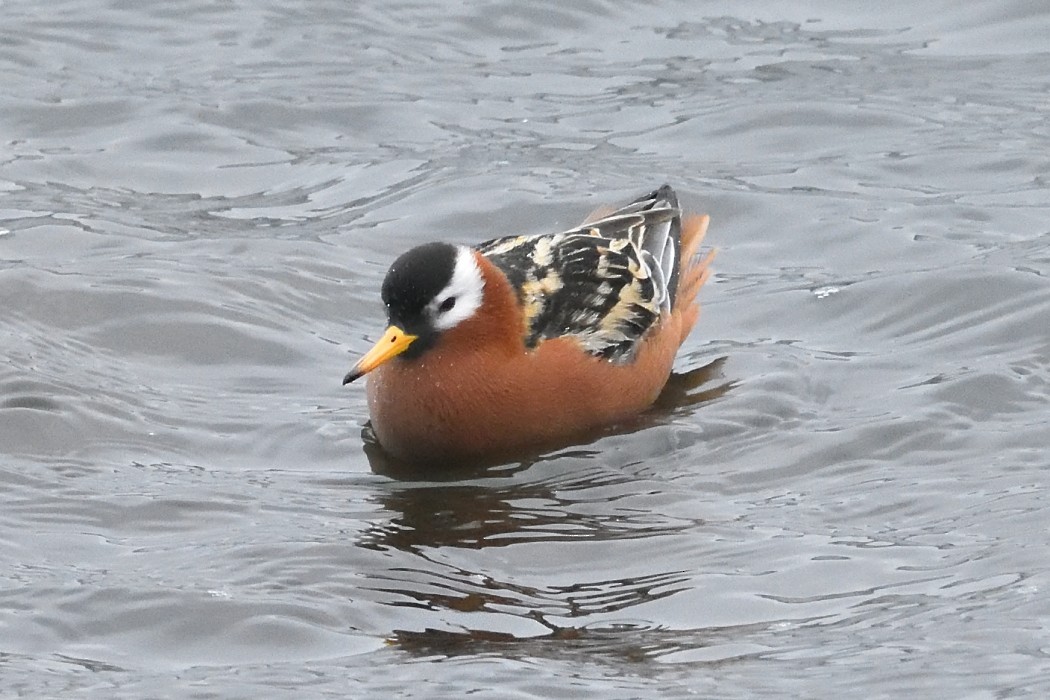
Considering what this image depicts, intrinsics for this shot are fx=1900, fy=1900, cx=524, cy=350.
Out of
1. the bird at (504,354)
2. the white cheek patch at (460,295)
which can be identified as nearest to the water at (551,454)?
the bird at (504,354)

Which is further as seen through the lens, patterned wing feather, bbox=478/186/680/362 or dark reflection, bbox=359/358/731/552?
patterned wing feather, bbox=478/186/680/362

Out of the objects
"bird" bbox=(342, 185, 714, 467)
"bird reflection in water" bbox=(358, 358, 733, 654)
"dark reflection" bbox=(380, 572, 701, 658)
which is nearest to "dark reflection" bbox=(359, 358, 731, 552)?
"bird reflection in water" bbox=(358, 358, 733, 654)

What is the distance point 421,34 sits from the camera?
17.0 m

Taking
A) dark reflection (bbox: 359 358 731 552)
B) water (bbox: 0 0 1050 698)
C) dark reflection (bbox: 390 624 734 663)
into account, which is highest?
water (bbox: 0 0 1050 698)

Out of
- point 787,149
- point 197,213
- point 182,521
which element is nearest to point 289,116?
point 197,213

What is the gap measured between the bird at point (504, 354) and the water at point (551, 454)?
0.27 m

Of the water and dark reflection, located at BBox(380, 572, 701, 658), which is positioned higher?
the water

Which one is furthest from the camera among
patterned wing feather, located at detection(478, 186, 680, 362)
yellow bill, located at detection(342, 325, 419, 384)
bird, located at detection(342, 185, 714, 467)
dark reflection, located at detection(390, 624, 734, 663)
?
patterned wing feather, located at detection(478, 186, 680, 362)

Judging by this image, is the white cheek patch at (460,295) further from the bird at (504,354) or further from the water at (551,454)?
the water at (551,454)

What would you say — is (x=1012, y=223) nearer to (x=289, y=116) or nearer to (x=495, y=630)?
Result: (x=289, y=116)

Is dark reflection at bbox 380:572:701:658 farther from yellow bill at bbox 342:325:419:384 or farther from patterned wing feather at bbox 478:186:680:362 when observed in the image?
patterned wing feather at bbox 478:186:680:362

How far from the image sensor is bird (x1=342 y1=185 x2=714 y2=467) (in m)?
9.60

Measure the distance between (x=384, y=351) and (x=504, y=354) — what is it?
700 millimetres

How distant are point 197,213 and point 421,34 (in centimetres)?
422
